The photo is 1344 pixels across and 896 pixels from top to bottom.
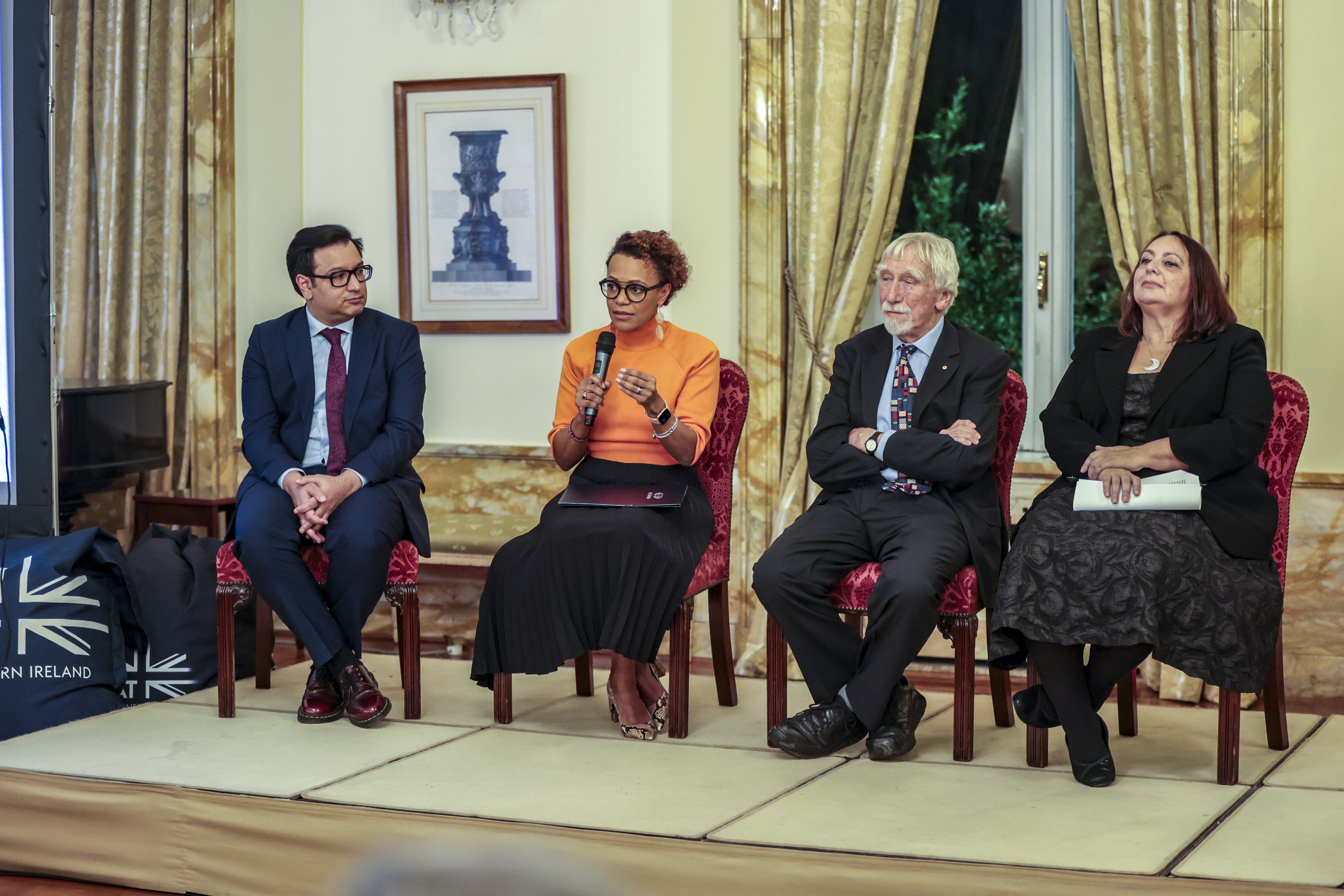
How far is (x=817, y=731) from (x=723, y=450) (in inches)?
35.2

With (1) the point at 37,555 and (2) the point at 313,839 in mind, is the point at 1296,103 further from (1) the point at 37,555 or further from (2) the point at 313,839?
(1) the point at 37,555

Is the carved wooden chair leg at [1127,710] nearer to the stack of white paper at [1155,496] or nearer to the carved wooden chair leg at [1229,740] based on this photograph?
the carved wooden chair leg at [1229,740]

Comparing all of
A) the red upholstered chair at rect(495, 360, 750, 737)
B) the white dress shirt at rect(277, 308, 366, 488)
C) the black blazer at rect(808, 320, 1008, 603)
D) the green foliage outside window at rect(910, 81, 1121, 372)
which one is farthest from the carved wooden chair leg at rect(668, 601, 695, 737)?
the green foliage outside window at rect(910, 81, 1121, 372)

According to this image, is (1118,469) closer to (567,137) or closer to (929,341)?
(929,341)

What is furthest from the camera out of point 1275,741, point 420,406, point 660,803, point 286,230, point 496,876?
point 286,230

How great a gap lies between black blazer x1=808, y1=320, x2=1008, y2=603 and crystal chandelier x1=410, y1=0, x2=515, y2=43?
2.33 m

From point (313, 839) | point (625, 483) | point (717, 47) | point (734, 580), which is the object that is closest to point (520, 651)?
point (625, 483)

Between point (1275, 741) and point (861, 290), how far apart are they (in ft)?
6.62

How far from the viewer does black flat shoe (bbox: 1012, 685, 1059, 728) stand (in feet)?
9.93

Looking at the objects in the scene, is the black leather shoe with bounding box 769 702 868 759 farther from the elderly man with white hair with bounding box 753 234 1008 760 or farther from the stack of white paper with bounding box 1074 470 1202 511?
the stack of white paper with bounding box 1074 470 1202 511

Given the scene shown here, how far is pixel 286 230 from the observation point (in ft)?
17.5

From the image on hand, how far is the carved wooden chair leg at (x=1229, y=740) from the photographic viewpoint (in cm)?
296

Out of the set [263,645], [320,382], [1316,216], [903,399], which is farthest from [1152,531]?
[263,645]

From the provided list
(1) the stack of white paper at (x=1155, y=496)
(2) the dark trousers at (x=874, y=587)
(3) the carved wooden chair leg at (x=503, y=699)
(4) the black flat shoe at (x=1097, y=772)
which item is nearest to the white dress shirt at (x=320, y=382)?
(3) the carved wooden chair leg at (x=503, y=699)
